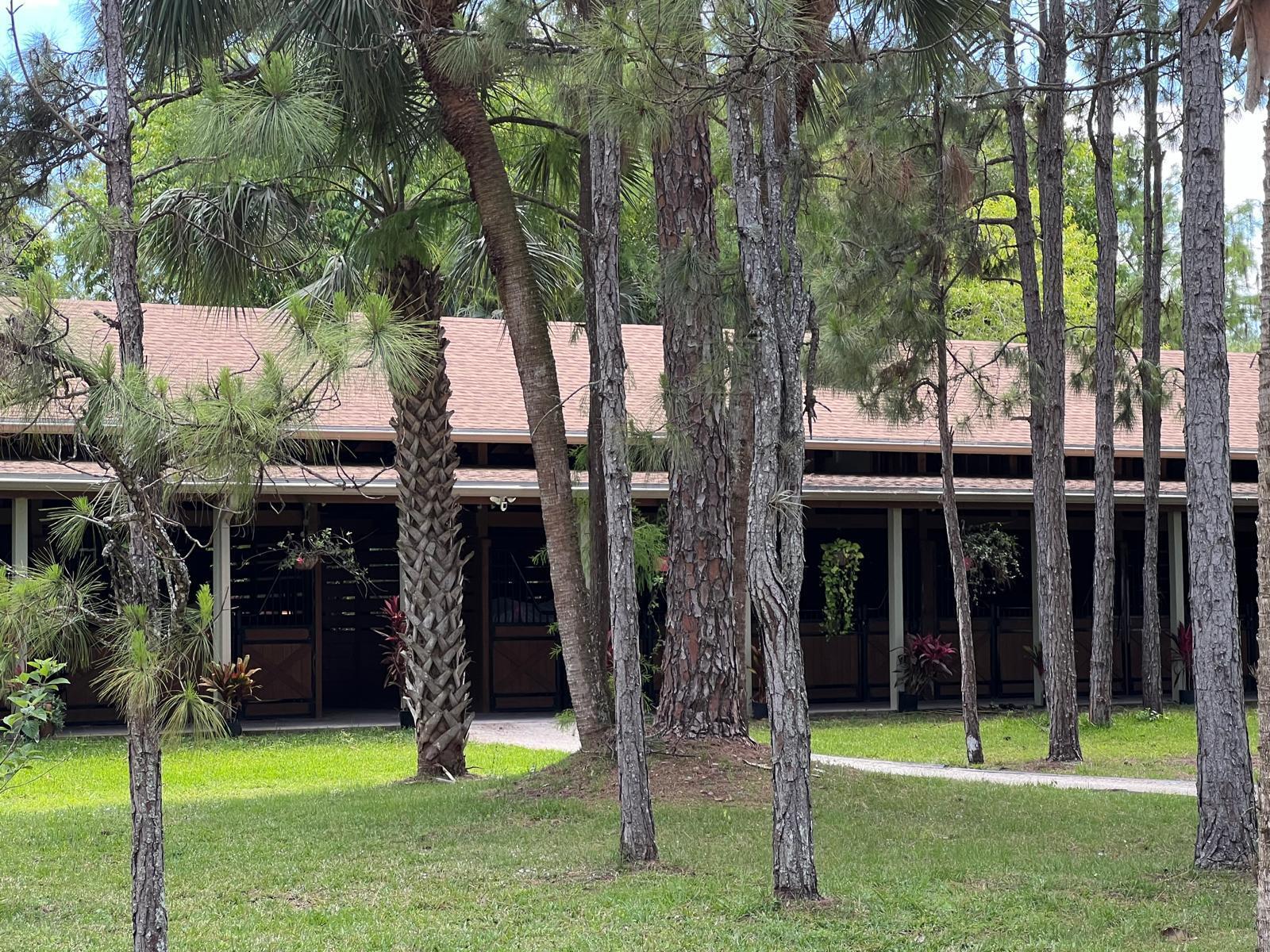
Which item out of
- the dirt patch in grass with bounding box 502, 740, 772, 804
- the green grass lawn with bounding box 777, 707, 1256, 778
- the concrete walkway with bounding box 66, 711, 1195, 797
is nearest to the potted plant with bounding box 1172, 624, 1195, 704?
the green grass lawn with bounding box 777, 707, 1256, 778

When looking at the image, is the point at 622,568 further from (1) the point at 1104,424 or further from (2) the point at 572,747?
(1) the point at 1104,424

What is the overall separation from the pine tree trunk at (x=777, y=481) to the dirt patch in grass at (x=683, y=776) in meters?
2.71

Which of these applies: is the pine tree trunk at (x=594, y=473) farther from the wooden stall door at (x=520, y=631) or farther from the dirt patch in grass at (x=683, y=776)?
the wooden stall door at (x=520, y=631)

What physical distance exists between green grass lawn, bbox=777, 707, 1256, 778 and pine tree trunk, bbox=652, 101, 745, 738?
13.6 ft

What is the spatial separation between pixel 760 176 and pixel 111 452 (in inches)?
157

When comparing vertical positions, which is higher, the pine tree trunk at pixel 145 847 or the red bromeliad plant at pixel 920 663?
the pine tree trunk at pixel 145 847

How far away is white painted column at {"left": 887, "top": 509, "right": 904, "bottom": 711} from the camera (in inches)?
717

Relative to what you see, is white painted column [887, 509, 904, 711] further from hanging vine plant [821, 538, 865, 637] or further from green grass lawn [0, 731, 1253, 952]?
green grass lawn [0, 731, 1253, 952]

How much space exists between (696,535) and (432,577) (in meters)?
2.95

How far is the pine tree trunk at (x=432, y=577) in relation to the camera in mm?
11695

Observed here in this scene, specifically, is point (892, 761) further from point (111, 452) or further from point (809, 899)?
point (111, 452)

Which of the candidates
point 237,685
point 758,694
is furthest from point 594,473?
point 758,694

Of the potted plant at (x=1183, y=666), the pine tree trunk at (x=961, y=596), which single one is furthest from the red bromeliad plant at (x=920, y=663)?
the pine tree trunk at (x=961, y=596)

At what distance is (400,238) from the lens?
429 inches
